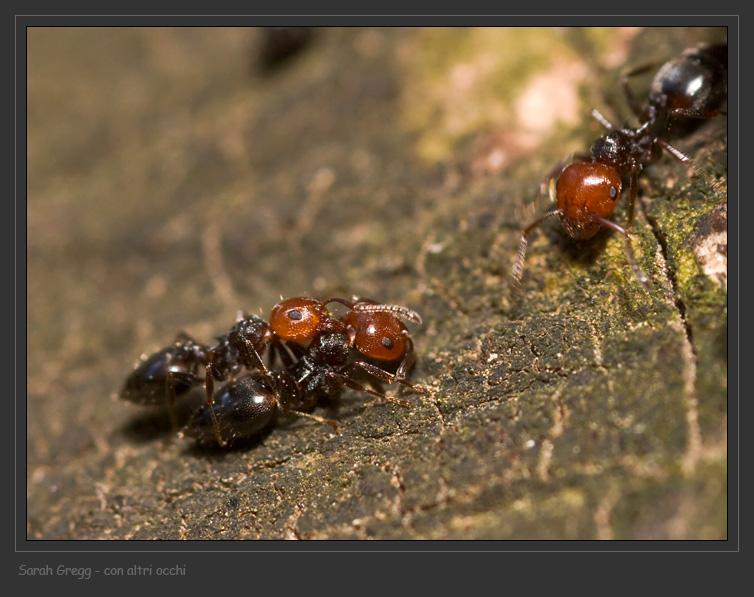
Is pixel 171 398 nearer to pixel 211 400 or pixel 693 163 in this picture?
pixel 211 400

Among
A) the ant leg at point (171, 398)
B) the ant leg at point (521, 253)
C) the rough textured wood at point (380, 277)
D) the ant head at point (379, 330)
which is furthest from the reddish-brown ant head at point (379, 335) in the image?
the ant leg at point (171, 398)

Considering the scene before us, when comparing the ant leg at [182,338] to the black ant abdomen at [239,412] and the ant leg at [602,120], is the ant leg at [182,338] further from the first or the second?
the ant leg at [602,120]

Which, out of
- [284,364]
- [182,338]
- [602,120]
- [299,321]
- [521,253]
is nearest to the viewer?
[521,253]

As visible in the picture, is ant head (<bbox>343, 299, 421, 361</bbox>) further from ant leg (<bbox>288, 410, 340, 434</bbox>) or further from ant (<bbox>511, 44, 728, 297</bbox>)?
ant (<bbox>511, 44, 728, 297</bbox>)

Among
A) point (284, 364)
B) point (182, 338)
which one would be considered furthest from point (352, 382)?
→ point (182, 338)

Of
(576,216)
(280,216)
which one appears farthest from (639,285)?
(280,216)
